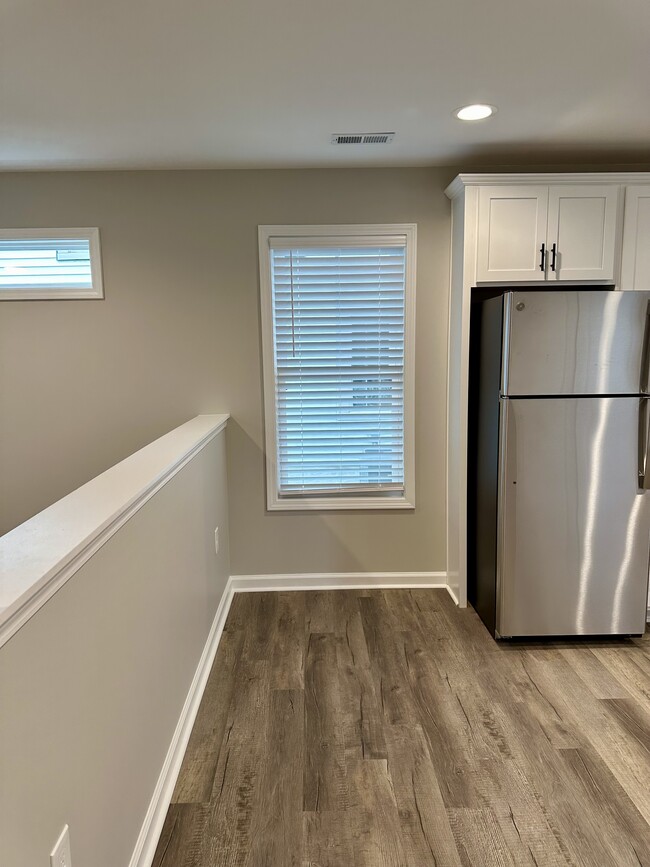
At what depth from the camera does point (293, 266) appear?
326 cm

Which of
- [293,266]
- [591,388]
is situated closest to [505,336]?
[591,388]

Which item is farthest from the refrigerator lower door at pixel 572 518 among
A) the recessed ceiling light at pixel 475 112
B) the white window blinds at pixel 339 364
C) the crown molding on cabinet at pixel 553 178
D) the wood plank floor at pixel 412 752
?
the recessed ceiling light at pixel 475 112

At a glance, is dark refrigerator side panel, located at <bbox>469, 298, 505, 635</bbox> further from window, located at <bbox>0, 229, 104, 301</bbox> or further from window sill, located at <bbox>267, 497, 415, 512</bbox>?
window, located at <bbox>0, 229, 104, 301</bbox>

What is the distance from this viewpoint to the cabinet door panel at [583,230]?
2893mm

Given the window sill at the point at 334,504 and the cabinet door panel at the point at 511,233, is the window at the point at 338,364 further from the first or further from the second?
the cabinet door panel at the point at 511,233

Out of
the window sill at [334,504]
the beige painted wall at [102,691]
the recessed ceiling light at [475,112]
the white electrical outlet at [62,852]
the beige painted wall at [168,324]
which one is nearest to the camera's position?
the beige painted wall at [102,691]

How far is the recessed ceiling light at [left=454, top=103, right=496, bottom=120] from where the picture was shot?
2.33 m

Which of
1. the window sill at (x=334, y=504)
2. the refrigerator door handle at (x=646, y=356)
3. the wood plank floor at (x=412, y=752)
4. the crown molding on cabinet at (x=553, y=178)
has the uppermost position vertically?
the crown molding on cabinet at (x=553, y=178)

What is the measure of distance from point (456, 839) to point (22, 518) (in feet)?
9.23

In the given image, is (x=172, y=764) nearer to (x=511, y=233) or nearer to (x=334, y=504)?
(x=334, y=504)

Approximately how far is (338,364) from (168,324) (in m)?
1.01

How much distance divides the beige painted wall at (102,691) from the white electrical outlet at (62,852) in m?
0.02

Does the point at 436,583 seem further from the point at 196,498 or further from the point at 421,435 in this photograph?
the point at 196,498

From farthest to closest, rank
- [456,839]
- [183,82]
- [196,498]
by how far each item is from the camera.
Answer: [196,498] < [183,82] < [456,839]
